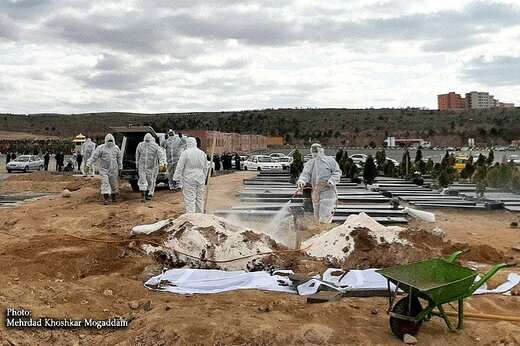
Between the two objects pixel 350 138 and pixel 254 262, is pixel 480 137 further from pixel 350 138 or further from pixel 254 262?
pixel 254 262

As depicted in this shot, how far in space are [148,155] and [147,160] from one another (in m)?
0.14

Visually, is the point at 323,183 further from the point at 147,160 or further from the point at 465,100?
the point at 465,100

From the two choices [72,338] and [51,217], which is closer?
[72,338]

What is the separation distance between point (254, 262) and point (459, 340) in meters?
3.22

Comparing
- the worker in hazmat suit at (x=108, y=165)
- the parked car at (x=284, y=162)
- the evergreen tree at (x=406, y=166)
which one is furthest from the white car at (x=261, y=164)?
the worker in hazmat suit at (x=108, y=165)

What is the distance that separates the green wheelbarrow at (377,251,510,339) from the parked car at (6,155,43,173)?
3079cm

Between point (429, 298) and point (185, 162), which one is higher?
point (185, 162)

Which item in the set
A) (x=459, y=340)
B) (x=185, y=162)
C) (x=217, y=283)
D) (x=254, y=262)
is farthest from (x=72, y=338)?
(x=185, y=162)

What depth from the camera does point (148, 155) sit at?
15273mm

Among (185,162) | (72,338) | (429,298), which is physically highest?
(185,162)

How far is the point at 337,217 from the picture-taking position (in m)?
12.6

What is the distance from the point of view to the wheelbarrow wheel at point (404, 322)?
16.8 feet

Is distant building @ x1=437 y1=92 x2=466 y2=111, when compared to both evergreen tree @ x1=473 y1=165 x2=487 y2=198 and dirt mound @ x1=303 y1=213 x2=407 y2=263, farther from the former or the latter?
dirt mound @ x1=303 y1=213 x2=407 y2=263

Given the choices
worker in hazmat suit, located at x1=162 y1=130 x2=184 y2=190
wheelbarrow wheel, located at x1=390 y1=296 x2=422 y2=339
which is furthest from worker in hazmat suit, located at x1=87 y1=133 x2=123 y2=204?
wheelbarrow wheel, located at x1=390 y1=296 x2=422 y2=339
